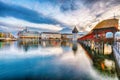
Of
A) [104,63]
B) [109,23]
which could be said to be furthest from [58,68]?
[109,23]

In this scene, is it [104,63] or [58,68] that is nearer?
[58,68]

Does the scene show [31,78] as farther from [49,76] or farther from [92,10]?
[92,10]

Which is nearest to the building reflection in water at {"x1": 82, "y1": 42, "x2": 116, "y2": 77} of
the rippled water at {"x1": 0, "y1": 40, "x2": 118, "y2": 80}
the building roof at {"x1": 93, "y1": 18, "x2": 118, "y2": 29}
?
the rippled water at {"x1": 0, "y1": 40, "x2": 118, "y2": 80}

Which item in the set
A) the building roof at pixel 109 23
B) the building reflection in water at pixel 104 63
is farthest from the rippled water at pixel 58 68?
the building roof at pixel 109 23

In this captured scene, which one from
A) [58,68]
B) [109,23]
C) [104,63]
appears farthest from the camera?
[109,23]

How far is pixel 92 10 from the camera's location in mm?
11289

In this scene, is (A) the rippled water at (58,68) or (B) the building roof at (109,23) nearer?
(A) the rippled water at (58,68)

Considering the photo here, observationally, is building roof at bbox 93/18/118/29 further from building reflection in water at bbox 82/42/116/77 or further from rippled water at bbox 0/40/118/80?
rippled water at bbox 0/40/118/80

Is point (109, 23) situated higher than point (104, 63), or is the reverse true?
point (109, 23)

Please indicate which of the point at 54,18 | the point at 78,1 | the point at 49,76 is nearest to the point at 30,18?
the point at 54,18

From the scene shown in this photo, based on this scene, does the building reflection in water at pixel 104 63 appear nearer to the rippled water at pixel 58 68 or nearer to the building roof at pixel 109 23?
the rippled water at pixel 58 68

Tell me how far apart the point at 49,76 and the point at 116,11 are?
803 cm

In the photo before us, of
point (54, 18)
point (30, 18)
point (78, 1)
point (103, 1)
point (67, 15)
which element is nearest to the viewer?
point (103, 1)

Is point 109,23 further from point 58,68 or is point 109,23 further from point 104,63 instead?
point 58,68
